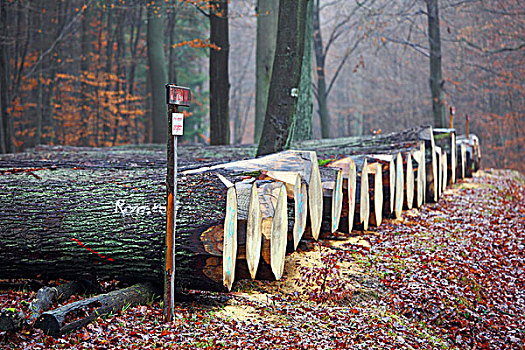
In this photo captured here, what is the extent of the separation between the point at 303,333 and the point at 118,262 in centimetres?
170

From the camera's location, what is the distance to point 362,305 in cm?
507

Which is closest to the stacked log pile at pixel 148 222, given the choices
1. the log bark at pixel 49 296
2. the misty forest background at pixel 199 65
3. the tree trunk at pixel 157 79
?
the log bark at pixel 49 296

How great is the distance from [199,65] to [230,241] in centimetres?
2456

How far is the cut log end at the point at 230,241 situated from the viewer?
173 inches

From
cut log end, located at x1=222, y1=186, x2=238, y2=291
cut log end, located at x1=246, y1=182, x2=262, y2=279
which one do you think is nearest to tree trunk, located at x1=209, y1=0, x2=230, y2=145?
cut log end, located at x1=246, y1=182, x2=262, y2=279

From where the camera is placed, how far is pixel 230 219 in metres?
4.50

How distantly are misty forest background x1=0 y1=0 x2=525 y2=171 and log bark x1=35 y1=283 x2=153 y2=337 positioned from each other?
8.56 m

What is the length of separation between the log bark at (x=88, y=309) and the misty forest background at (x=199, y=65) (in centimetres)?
856

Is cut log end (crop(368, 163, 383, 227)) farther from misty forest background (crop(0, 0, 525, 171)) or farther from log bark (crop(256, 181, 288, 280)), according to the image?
misty forest background (crop(0, 0, 525, 171))

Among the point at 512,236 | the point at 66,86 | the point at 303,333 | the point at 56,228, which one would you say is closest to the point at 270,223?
the point at 303,333

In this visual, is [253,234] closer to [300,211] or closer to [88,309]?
[300,211]

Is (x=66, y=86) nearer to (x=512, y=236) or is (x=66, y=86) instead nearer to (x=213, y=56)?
(x=213, y=56)

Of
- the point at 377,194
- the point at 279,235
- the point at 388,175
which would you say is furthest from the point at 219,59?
the point at 279,235

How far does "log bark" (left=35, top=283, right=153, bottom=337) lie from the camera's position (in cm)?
365
